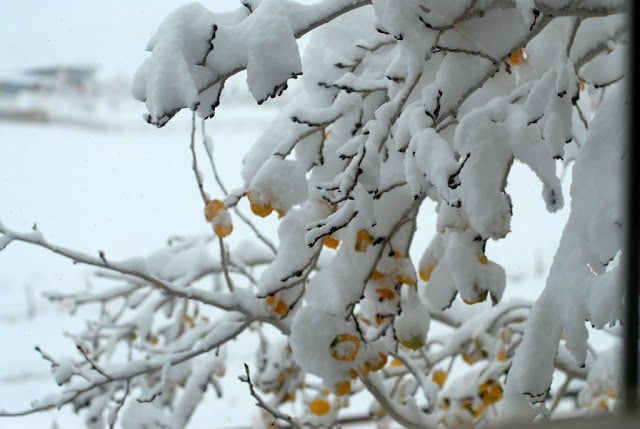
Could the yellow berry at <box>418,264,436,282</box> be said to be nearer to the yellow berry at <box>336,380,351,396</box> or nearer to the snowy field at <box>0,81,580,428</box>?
the yellow berry at <box>336,380,351,396</box>

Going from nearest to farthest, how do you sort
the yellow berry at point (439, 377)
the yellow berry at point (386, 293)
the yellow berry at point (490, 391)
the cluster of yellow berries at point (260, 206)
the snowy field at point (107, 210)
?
the cluster of yellow berries at point (260, 206) < the yellow berry at point (386, 293) < the yellow berry at point (490, 391) < the yellow berry at point (439, 377) < the snowy field at point (107, 210)

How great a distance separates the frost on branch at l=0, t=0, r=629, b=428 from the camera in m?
0.75

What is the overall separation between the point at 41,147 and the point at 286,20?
155 centimetres

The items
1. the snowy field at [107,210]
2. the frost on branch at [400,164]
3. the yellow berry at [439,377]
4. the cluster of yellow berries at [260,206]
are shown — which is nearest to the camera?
the frost on branch at [400,164]

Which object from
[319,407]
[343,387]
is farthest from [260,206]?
[319,407]

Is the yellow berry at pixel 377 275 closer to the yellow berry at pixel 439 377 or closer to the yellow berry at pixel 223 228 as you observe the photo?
the yellow berry at pixel 223 228

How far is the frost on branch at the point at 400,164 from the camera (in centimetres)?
75

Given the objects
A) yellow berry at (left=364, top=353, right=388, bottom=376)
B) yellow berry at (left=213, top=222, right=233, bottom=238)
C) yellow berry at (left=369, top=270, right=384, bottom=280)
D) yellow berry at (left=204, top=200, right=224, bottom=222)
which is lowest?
yellow berry at (left=364, top=353, right=388, bottom=376)

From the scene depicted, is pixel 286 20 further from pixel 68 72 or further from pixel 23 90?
pixel 23 90

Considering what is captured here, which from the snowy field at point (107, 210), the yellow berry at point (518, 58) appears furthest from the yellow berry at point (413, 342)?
the snowy field at point (107, 210)

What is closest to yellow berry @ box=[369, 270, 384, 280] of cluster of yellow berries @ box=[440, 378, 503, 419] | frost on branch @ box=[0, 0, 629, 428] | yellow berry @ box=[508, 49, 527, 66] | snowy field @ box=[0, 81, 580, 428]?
frost on branch @ box=[0, 0, 629, 428]

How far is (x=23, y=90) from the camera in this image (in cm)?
192

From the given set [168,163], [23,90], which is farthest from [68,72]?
[168,163]

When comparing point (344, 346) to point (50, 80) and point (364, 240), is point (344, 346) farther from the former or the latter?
point (50, 80)
